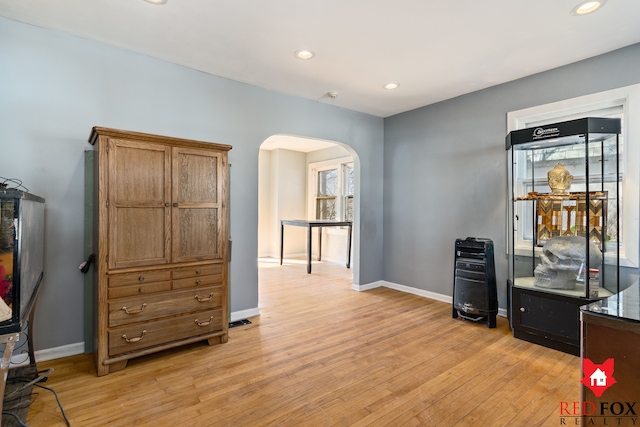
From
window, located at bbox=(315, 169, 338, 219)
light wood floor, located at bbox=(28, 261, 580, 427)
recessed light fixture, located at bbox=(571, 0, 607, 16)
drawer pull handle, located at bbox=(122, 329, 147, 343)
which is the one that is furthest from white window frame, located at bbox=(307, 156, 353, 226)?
drawer pull handle, located at bbox=(122, 329, 147, 343)

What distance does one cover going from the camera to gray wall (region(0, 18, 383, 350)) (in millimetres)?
2447

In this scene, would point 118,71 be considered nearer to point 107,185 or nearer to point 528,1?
point 107,185

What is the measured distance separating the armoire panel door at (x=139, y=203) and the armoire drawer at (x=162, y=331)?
0.48 m

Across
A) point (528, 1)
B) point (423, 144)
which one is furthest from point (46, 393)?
point (423, 144)

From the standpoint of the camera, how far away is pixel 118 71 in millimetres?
2809

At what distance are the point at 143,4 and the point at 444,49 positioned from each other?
2.40 m

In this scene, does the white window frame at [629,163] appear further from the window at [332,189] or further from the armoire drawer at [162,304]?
the window at [332,189]

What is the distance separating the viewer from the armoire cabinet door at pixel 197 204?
8.61ft

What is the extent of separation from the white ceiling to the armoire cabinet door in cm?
97

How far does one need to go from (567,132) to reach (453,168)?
1.40 meters

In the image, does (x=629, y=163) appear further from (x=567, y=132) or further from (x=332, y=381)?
(x=332, y=381)

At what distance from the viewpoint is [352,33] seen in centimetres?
261

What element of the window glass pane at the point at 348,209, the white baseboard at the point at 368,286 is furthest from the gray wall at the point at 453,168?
the window glass pane at the point at 348,209

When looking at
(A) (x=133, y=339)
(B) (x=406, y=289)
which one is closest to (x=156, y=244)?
(A) (x=133, y=339)
